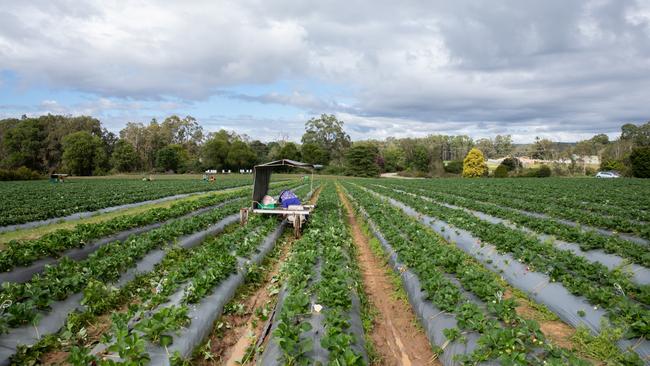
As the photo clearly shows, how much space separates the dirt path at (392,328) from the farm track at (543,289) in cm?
227

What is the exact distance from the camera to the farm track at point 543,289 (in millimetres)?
5259

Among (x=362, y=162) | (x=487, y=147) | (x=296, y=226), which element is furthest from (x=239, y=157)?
(x=487, y=147)

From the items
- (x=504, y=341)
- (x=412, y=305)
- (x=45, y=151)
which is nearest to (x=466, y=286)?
(x=412, y=305)

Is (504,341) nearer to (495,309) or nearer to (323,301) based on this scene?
(495,309)

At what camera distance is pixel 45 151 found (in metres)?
72.4

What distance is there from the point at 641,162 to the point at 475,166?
2265 centimetres

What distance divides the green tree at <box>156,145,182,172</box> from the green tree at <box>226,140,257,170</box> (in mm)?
9451

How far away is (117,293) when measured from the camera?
6340mm

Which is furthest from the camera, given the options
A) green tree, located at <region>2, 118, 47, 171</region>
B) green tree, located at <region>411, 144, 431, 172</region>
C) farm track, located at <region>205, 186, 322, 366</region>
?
green tree, located at <region>411, 144, 431, 172</region>

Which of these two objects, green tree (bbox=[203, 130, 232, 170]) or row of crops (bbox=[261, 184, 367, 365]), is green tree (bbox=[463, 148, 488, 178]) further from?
row of crops (bbox=[261, 184, 367, 365])

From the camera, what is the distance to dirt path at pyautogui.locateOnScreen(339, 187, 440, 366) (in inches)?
200

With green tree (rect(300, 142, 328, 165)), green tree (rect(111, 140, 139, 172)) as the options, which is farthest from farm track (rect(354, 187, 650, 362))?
green tree (rect(300, 142, 328, 165))

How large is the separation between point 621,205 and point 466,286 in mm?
16787

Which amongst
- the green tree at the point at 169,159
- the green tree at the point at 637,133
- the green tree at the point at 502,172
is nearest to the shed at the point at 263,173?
the green tree at the point at 502,172
